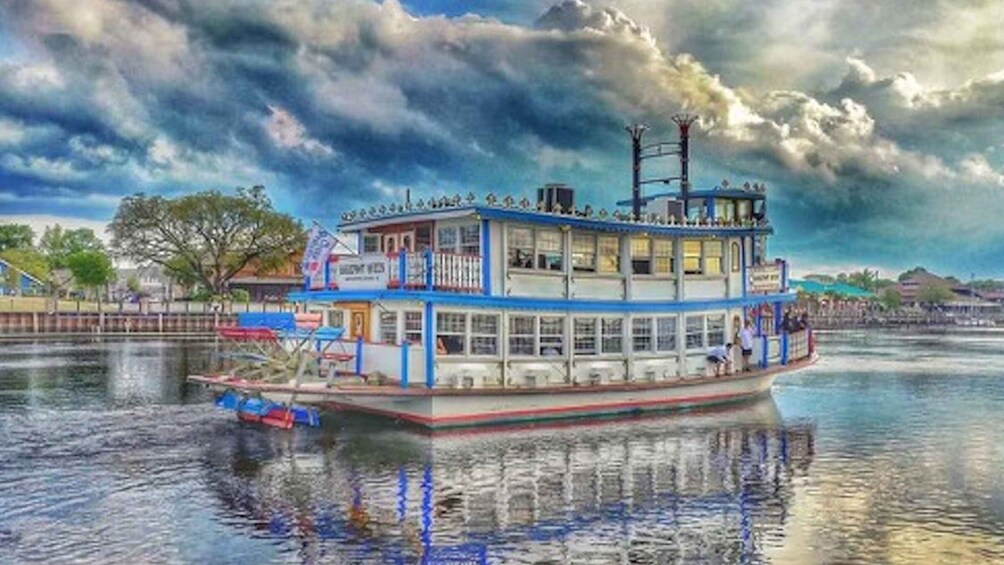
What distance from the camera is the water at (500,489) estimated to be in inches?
653

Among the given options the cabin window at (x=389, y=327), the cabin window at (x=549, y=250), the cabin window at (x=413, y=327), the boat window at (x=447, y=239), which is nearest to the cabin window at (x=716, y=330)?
the cabin window at (x=549, y=250)

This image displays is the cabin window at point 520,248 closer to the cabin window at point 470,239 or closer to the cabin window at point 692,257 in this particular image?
the cabin window at point 470,239

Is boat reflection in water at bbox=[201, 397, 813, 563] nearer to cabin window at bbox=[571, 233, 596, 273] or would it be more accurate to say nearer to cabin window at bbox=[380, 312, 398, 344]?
cabin window at bbox=[380, 312, 398, 344]

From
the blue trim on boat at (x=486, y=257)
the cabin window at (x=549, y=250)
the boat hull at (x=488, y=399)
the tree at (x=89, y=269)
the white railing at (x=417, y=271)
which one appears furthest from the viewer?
the tree at (x=89, y=269)

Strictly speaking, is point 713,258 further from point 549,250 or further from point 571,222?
point 549,250

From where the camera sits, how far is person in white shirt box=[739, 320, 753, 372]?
1334 inches

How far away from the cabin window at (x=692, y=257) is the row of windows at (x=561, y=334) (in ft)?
5.41

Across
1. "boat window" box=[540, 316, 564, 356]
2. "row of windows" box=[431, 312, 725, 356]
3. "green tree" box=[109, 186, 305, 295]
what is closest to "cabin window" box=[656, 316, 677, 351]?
"row of windows" box=[431, 312, 725, 356]

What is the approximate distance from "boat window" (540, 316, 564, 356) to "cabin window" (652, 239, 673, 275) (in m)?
4.57

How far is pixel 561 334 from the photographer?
96.6 ft

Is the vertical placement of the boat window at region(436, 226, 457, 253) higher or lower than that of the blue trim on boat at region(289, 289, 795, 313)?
higher

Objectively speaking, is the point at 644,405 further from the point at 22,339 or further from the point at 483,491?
the point at 22,339

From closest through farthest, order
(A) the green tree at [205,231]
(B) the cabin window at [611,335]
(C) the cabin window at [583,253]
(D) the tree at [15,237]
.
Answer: (C) the cabin window at [583,253] → (B) the cabin window at [611,335] → (A) the green tree at [205,231] → (D) the tree at [15,237]

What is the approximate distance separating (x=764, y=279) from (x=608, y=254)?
296 inches
